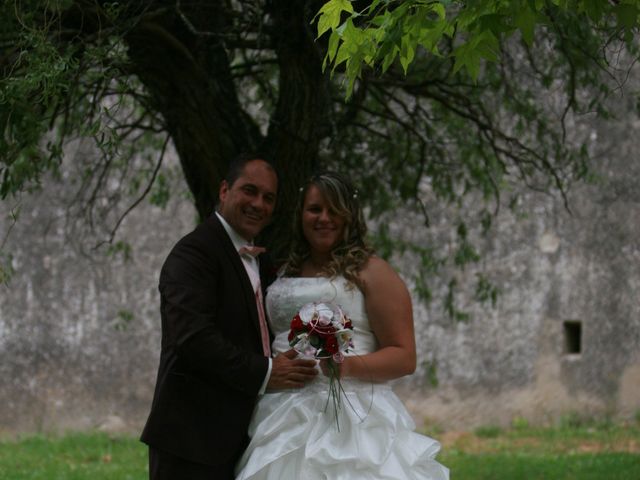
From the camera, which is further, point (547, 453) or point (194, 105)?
point (547, 453)

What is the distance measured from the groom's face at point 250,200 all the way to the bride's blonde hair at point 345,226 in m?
0.14

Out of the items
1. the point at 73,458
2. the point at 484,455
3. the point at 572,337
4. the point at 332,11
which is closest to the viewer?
the point at 332,11

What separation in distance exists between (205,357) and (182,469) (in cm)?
47

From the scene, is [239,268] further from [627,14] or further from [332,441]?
[627,14]

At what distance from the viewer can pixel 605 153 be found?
10930 millimetres

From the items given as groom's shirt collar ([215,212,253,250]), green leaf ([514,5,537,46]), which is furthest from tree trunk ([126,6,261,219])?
green leaf ([514,5,537,46])

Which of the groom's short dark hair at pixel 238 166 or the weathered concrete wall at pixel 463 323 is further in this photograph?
the weathered concrete wall at pixel 463 323

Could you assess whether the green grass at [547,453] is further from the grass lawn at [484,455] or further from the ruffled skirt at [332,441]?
the ruffled skirt at [332,441]

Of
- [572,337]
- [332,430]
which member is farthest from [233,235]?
[572,337]

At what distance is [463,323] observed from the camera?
36.0ft

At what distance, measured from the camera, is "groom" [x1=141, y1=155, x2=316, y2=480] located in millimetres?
4035

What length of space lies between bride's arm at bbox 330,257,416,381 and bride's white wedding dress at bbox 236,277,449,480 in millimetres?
56

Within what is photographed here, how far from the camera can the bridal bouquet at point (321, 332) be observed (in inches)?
156

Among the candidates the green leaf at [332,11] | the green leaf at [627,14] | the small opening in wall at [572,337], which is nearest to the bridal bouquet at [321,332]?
the green leaf at [332,11]
